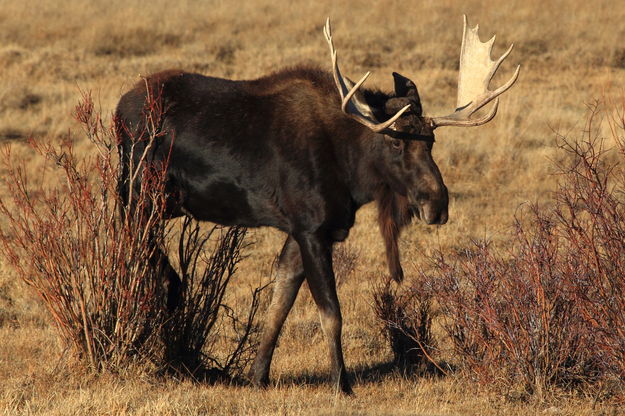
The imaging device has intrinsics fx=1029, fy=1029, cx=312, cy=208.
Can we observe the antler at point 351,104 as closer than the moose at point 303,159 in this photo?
Yes

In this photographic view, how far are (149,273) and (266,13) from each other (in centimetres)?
2480

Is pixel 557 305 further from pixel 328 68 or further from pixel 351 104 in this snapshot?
pixel 328 68

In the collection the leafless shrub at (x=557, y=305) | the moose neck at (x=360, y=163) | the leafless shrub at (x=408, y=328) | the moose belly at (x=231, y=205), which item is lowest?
the leafless shrub at (x=408, y=328)

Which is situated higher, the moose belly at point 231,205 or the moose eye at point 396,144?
the moose eye at point 396,144

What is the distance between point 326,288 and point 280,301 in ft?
1.74

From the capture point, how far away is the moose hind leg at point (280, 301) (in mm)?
7539

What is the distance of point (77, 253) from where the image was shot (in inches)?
277

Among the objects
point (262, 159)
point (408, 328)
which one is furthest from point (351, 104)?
point (408, 328)

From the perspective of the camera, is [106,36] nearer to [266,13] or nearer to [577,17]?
[266,13]

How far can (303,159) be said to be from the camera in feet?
23.5

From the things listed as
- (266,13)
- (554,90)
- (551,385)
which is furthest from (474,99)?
(266,13)

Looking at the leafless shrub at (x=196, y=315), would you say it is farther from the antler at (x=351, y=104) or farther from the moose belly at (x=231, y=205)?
the antler at (x=351, y=104)

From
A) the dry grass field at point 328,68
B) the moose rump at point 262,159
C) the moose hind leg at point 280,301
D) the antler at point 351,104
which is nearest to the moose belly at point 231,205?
the moose rump at point 262,159

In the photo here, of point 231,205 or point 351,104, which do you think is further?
point 231,205
